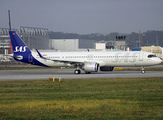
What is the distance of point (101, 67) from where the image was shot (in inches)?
1660

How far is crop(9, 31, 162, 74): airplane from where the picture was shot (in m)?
39.6

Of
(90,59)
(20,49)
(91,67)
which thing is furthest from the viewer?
Result: (20,49)

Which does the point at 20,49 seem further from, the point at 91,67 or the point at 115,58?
the point at 115,58

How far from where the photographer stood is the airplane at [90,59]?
3962cm

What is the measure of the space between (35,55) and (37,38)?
8346 centimetres

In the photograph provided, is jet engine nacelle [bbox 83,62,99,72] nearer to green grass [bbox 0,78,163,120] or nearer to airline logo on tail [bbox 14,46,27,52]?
airline logo on tail [bbox 14,46,27,52]

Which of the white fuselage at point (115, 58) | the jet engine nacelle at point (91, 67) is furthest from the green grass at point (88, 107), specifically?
the white fuselage at point (115, 58)

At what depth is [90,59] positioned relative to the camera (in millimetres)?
41344

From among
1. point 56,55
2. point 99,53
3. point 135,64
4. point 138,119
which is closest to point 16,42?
point 56,55

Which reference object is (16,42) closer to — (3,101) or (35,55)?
(35,55)

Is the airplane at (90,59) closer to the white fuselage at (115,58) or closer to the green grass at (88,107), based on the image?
the white fuselage at (115,58)

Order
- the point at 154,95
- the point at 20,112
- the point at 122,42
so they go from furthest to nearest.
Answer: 1. the point at 122,42
2. the point at 154,95
3. the point at 20,112

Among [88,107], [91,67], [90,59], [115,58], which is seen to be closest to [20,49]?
[90,59]

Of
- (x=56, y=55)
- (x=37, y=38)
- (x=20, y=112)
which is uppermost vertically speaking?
(x=37, y=38)
